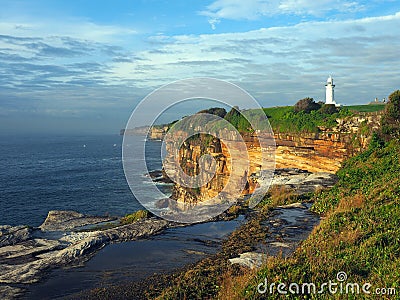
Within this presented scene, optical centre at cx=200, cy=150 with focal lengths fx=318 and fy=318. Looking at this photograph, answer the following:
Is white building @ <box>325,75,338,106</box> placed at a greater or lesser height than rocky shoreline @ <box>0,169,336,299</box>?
greater

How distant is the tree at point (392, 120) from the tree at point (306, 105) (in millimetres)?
12598

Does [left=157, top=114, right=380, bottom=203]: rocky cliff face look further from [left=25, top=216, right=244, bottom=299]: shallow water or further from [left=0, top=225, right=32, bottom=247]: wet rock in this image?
[left=0, top=225, right=32, bottom=247]: wet rock

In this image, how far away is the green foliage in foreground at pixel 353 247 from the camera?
6.23m

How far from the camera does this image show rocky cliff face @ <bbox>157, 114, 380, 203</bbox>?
26875 mm

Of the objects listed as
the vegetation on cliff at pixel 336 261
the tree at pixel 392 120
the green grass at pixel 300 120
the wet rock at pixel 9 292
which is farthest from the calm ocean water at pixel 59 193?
the vegetation on cliff at pixel 336 261

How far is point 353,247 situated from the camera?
26.3 ft

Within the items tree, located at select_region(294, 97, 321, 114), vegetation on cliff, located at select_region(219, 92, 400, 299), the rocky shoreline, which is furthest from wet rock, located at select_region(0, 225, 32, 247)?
tree, located at select_region(294, 97, 321, 114)

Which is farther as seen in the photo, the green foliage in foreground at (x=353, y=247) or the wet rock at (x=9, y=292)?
the wet rock at (x=9, y=292)

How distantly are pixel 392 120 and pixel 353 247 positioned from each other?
18.7 metres

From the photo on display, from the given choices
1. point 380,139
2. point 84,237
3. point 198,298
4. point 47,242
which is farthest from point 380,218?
point 380,139

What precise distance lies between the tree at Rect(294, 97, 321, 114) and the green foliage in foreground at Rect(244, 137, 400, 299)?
21.9 meters

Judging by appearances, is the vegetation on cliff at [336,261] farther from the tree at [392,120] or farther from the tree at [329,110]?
the tree at [329,110]

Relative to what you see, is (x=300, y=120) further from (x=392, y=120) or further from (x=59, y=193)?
(x=59, y=193)

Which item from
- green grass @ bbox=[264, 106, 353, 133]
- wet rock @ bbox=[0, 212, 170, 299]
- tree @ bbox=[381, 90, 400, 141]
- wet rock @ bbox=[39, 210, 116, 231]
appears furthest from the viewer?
green grass @ bbox=[264, 106, 353, 133]
